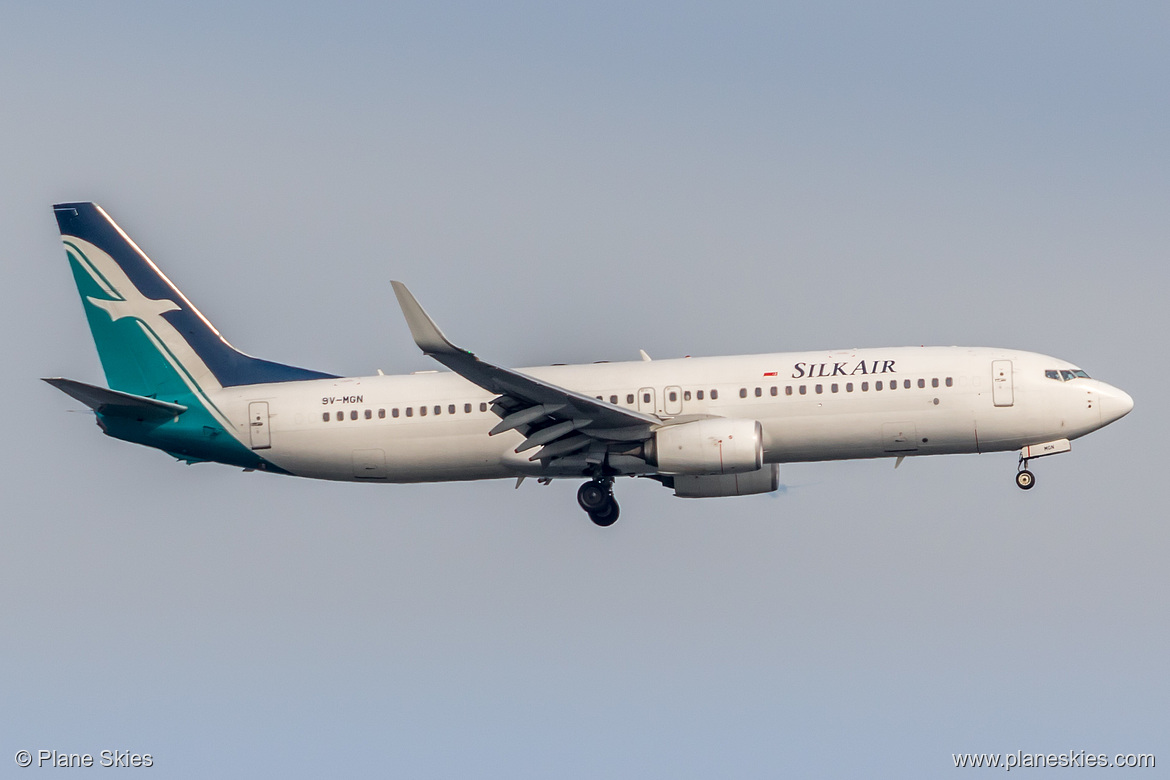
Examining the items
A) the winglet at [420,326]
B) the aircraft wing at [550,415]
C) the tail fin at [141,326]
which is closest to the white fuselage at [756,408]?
the aircraft wing at [550,415]

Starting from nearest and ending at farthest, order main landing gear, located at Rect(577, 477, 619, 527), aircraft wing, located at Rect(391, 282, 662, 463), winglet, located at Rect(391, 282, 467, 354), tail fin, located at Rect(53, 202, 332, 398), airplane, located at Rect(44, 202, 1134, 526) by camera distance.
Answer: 1. winglet, located at Rect(391, 282, 467, 354)
2. aircraft wing, located at Rect(391, 282, 662, 463)
3. airplane, located at Rect(44, 202, 1134, 526)
4. main landing gear, located at Rect(577, 477, 619, 527)
5. tail fin, located at Rect(53, 202, 332, 398)

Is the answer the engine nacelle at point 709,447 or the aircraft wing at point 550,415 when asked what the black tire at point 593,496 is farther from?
the engine nacelle at point 709,447

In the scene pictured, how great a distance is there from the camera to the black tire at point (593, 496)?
44.7 m

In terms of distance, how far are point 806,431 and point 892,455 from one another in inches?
117

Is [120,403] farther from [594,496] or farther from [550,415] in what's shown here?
[594,496]

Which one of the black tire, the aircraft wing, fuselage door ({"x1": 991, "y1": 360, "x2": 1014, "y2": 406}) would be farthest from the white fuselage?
the black tire

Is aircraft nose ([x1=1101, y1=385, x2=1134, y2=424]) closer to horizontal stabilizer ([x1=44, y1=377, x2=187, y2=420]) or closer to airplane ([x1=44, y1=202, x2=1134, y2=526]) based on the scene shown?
airplane ([x1=44, y1=202, x2=1134, y2=526])

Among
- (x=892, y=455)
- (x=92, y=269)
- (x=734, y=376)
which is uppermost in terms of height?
(x=92, y=269)

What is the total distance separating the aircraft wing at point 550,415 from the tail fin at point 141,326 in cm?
788

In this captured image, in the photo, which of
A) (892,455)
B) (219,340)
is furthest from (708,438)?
(219,340)

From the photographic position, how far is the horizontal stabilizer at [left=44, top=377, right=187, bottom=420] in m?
42.4

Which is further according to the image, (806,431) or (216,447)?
(216,447)

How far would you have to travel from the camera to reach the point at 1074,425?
42281mm

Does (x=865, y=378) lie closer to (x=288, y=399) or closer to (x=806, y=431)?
(x=806, y=431)
